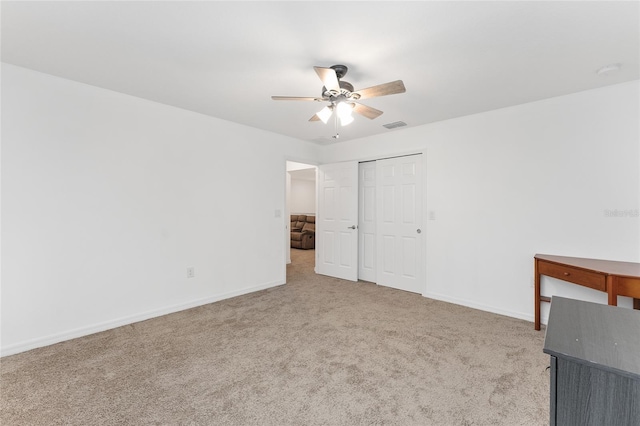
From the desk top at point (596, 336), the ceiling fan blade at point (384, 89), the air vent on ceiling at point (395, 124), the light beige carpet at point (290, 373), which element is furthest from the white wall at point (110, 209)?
the desk top at point (596, 336)

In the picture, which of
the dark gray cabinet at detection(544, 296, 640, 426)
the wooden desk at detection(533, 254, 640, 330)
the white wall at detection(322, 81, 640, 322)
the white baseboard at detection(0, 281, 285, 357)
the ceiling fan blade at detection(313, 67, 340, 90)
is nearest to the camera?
the dark gray cabinet at detection(544, 296, 640, 426)

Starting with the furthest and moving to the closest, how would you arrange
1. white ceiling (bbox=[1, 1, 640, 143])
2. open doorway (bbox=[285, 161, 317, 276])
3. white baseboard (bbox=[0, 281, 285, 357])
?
open doorway (bbox=[285, 161, 317, 276]), white baseboard (bbox=[0, 281, 285, 357]), white ceiling (bbox=[1, 1, 640, 143])

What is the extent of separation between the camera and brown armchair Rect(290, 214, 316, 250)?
8.35 m

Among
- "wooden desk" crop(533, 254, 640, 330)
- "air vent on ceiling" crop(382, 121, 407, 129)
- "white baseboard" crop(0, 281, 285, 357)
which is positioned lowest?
"white baseboard" crop(0, 281, 285, 357)

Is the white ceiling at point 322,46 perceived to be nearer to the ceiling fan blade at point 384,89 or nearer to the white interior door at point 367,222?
the ceiling fan blade at point 384,89

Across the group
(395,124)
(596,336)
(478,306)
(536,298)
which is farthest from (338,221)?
(596,336)

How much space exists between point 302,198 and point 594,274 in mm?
8158

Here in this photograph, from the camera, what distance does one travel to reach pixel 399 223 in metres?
4.51

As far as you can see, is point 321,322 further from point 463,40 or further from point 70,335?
point 463,40

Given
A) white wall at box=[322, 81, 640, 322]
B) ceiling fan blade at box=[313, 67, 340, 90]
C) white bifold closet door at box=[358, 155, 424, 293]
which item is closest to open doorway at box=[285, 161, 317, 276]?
white bifold closet door at box=[358, 155, 424, 293]

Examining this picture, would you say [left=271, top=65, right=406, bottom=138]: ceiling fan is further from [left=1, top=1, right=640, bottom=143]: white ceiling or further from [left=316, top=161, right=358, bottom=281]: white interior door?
[left=316, top=161, right=358, bottom=281]: white interior door

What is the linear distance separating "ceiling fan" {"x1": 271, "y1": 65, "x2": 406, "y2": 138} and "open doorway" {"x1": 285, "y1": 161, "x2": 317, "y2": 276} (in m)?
3.86

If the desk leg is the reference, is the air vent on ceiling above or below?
above

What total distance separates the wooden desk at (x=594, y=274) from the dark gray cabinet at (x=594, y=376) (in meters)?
1.61
